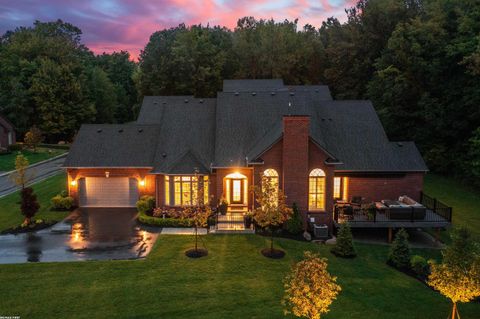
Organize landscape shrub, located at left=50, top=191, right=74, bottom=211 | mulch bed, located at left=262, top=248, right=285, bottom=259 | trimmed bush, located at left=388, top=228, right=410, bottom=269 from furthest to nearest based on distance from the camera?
landscape shrub, located at left=50, top=191, right=74, bottom=211
mulch bed, located at left=262, top=248, right=285, bottom=259
trimmed bush, located at left=388, top=228, right=410, bottom=269

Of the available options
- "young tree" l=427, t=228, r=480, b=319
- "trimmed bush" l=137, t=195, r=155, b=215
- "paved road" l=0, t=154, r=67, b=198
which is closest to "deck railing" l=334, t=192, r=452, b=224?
"young tree" l=427, t=228, r=480, b=319

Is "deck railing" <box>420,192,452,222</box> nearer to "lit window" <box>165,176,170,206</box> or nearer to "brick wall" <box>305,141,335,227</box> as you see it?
"brick wall" <box>305,141,335,227</box>

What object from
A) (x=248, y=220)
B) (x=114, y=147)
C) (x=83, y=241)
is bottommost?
(x=83, y=241)

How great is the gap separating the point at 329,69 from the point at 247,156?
35521mm

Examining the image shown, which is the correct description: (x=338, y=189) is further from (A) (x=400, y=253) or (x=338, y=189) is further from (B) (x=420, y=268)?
(B) (x=420, y=268)

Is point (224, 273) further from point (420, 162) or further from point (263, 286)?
point (420, 162)

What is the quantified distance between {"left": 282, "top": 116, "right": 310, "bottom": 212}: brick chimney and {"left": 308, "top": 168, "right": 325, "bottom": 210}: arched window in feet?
2.03

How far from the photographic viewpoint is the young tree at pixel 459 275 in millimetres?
12172

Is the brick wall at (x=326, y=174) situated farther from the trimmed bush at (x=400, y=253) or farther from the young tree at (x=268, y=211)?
the trimmed bush at (x=400, y=253)

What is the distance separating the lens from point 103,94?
71.6 meters

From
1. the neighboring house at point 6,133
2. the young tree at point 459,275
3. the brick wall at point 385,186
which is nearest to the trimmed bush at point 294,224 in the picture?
the brick wall at point 385,186

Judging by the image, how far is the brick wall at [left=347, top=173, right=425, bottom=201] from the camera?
25.5 meters

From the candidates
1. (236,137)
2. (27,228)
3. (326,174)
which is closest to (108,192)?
(27,228)

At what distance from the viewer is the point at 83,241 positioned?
69.1ft
